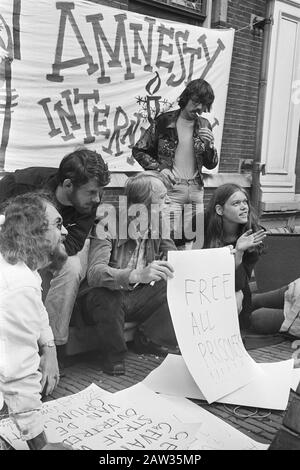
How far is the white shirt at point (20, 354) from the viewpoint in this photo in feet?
5.41

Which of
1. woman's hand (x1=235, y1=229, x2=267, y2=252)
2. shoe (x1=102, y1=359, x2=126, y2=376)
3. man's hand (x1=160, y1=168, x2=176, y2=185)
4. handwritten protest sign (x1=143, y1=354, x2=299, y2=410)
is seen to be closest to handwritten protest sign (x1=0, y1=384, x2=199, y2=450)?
handwritten protest sign (x1=143, y1=354, x2=299, y2=410)

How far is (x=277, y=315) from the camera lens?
147 inches

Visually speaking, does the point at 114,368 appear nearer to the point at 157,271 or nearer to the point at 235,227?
the point at 157,271

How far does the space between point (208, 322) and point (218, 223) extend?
1045 mm

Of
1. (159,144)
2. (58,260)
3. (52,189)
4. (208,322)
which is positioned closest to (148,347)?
(208,322)

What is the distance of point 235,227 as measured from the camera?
139 inches

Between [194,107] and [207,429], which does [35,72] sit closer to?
[194,107]

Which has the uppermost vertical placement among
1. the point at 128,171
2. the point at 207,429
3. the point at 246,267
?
the point at 128,171

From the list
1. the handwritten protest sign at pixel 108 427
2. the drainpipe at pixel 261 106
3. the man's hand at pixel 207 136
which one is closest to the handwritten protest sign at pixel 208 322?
the handwritten protest sign at pixel 108 427

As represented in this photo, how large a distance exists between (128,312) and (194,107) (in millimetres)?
1748

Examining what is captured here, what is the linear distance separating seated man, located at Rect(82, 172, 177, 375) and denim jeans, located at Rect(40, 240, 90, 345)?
11 centimetres

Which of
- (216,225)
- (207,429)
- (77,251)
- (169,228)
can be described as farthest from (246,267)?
(207,429)

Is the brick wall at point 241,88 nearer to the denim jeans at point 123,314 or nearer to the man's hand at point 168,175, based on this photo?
the man's hand at point 168,175

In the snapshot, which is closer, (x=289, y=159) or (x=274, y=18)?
(x=274, y=18)
